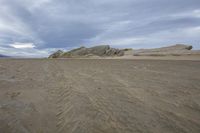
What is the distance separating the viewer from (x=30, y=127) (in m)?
2.48

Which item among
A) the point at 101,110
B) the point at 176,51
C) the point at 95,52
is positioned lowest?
the point at 101,110

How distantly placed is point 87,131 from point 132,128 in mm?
708

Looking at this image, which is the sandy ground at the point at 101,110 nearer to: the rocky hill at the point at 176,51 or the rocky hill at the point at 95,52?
the rocky hill at the point at 176,51

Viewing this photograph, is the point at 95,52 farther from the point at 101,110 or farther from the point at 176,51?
the point at 101,110

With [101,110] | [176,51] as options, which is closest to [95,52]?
[176,51]

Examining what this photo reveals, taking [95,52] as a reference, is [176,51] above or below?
below

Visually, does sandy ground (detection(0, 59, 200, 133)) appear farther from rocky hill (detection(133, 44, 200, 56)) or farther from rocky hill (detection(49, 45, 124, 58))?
rocky hill (detection(49, 45, 124, 58))

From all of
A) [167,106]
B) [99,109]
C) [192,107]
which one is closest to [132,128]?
[99,109]

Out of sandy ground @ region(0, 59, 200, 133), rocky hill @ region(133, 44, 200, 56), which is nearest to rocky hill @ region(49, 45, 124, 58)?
rocky hill @ region(133, 44, 200, 56)

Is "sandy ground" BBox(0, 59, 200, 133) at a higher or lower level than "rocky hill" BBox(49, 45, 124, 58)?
lower

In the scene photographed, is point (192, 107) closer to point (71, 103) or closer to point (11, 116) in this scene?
point (71, 103)

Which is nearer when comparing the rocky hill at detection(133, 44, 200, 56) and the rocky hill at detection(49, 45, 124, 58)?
the rocky hill at detection(133, 44, 200, 56)

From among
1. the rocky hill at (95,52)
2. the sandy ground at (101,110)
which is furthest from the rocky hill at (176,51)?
→ the sandy ground at (101,110)

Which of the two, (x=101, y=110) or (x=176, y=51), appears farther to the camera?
(x=176, y=51)
